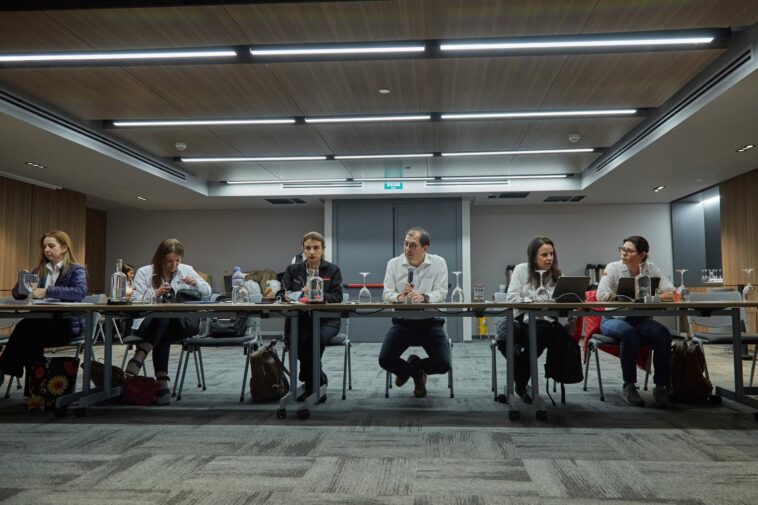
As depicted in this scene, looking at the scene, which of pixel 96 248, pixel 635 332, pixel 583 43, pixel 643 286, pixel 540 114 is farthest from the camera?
pixel 96 248

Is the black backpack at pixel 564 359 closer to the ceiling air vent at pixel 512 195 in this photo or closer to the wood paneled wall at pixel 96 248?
the ceiling air vent at pixel 512 195

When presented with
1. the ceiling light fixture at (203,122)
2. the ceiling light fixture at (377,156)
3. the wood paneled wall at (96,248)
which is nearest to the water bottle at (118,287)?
the ceiling light fixture at (203,122)

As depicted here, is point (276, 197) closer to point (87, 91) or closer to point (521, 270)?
point (87, 91)

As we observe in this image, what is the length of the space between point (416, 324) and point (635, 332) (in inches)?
60.9

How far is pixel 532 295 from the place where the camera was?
3885 mm

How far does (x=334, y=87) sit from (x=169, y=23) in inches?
64.7

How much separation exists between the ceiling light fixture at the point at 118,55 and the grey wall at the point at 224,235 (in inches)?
275

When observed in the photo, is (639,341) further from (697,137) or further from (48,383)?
(48,383)

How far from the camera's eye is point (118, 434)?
311 centimetres

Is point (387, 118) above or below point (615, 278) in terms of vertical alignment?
above

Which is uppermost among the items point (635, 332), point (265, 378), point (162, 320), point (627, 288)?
point (627, 288)

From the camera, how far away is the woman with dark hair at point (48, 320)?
3.95 meters

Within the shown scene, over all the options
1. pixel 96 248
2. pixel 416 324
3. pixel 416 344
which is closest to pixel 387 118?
pixel 416 324

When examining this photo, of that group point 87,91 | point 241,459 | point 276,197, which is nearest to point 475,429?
point 241,459
